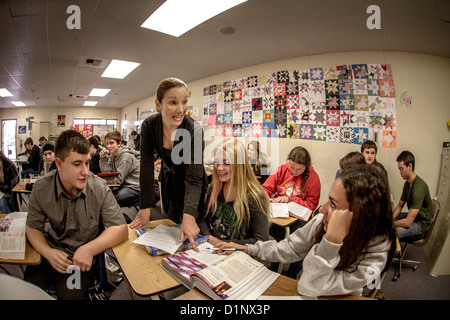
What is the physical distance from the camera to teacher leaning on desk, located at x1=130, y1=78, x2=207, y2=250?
125cm

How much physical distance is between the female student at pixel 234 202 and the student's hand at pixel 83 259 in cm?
64

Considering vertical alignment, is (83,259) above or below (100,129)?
below

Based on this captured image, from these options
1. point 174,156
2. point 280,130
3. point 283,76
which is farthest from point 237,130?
point 174,156

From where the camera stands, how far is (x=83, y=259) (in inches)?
39.4

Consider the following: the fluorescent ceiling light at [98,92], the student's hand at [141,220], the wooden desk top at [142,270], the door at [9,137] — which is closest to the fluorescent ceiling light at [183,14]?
the student's hand at [141,220]

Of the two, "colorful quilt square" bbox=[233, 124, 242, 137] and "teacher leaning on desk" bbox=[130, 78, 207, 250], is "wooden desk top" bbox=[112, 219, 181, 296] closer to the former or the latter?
"teacher leaning on desk" bbox=[130, 78, 207, 250]

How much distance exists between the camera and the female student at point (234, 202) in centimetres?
127

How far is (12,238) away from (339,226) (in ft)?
5.37

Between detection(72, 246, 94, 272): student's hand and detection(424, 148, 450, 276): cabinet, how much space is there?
9.72 feet

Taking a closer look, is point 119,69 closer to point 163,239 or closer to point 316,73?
point 316,73

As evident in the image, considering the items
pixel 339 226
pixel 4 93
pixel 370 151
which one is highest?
pixel 4 93

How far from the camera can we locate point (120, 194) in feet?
9.18
